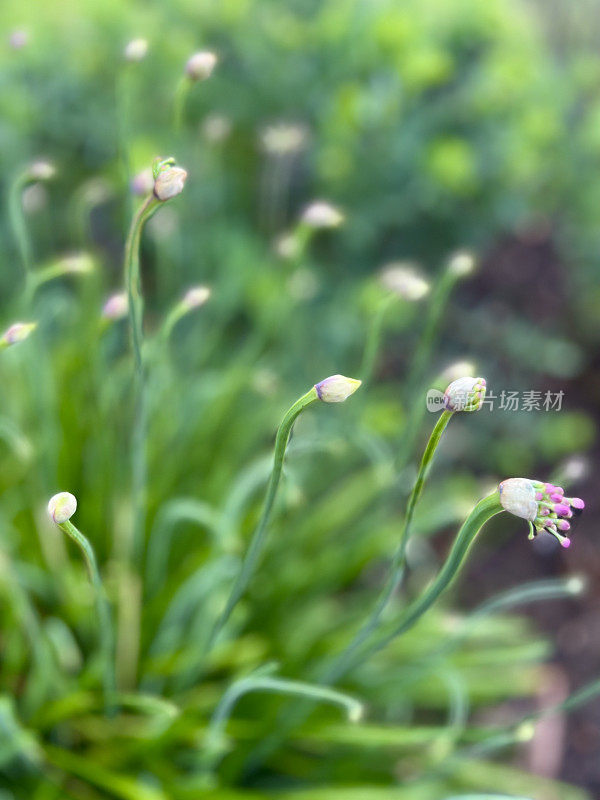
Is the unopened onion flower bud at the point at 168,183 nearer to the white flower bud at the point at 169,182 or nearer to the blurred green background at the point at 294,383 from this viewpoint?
the white flower bud at the point at 169,182

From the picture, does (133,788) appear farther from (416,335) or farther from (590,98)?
(590,98)

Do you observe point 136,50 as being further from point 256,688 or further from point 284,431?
point 256,688

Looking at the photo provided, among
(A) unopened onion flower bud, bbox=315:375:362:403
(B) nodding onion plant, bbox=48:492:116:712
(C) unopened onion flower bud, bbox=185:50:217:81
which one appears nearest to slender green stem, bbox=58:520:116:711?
(B) nodding onion plant, bbox=48:492:116:712

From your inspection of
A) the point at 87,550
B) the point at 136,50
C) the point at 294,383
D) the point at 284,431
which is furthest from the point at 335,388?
the point at 294,383

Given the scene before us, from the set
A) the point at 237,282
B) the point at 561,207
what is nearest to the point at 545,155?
the point at 561,207

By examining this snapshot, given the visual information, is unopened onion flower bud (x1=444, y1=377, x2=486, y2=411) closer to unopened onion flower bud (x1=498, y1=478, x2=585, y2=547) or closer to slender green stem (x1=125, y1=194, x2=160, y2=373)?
unopened onion flower bud (x1=498, y1=478, x2=585, y2=547)

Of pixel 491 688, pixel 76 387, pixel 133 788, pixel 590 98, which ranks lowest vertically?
pixel 133 788

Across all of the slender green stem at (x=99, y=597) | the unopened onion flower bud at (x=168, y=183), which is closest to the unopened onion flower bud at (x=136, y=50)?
the unopened onion flower bud at (x=168, y=183)
